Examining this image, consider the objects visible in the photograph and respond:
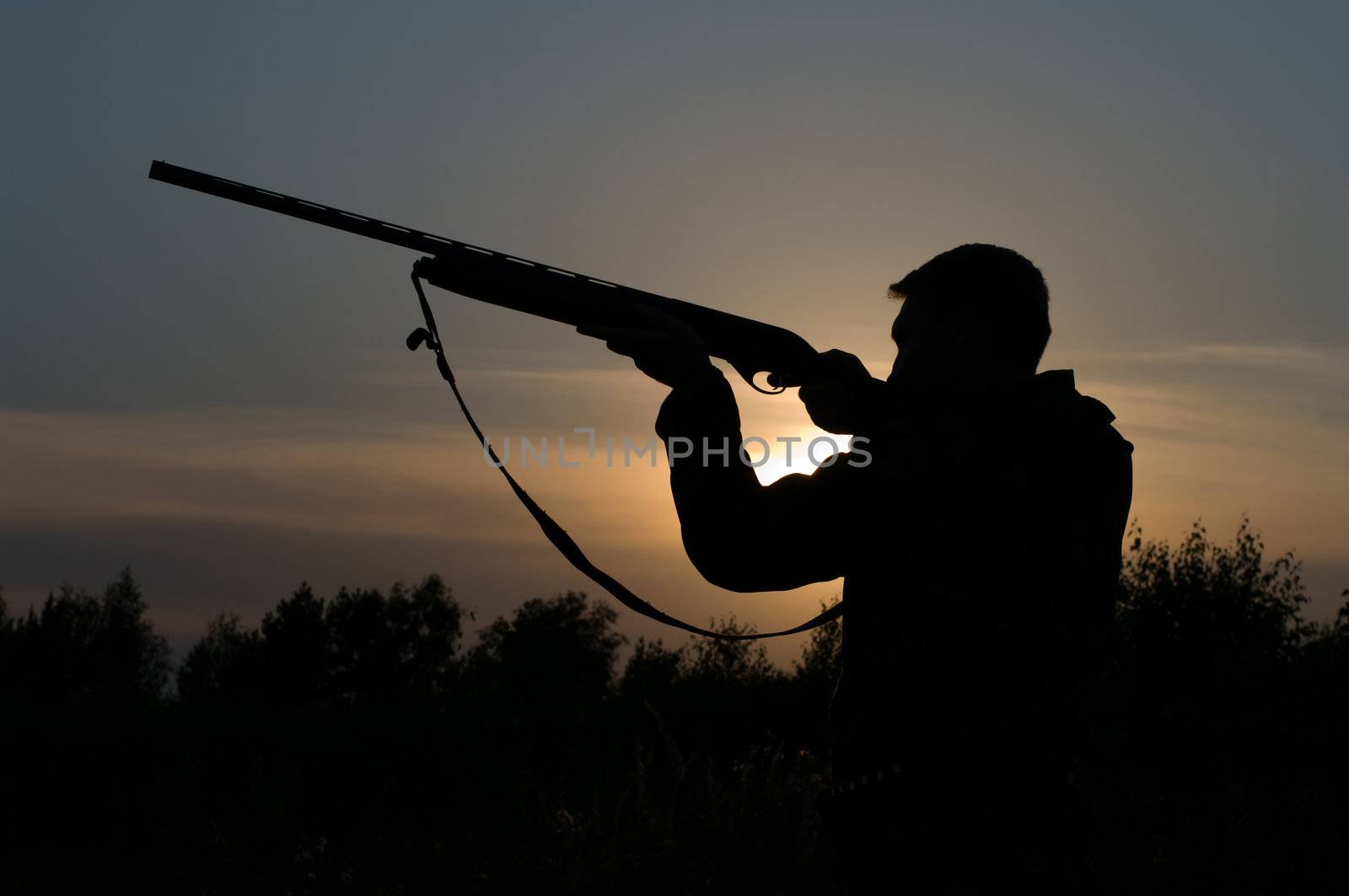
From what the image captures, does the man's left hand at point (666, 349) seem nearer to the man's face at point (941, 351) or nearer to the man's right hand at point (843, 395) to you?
the man's right hand at point (843, 395)

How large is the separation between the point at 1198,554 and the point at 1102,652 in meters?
61.4

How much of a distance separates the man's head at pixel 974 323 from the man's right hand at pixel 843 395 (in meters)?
0.09

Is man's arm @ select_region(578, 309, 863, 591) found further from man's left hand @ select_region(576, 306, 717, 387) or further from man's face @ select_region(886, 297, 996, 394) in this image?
man's face @ select_region(886, 297, 996, 394)

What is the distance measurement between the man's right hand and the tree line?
978mm

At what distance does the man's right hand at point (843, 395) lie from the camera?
3131 mm

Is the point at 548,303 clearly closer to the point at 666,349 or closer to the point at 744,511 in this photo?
the point at 666,349

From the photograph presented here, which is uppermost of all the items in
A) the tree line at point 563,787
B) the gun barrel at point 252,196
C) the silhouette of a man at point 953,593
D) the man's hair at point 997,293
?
the gun barrel at point 252,196

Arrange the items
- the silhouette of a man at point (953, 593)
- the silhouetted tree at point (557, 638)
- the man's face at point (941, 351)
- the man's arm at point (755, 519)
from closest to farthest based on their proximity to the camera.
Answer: the silhouette of a man at point (953, 593)
the man's arm at point (755, 519)
the man's face at point (941, 351)
the silhouetted tree at point (557, 638)

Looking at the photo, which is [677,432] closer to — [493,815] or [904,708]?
[904,708]

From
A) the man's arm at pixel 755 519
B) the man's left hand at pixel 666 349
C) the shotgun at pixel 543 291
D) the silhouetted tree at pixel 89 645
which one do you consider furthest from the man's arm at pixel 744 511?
the silhouetted tree at pixel 89 645

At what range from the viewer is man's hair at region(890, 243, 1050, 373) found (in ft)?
10.3

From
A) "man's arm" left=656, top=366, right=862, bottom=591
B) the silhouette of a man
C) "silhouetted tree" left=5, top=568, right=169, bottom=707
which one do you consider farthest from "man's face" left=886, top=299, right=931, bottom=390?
"silhouetted tree" left=5, top=568, right=169, bottom=707

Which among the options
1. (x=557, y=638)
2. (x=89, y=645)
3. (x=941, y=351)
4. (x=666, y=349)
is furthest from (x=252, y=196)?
(x=89, y=645)

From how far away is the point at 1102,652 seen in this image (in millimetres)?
2875
